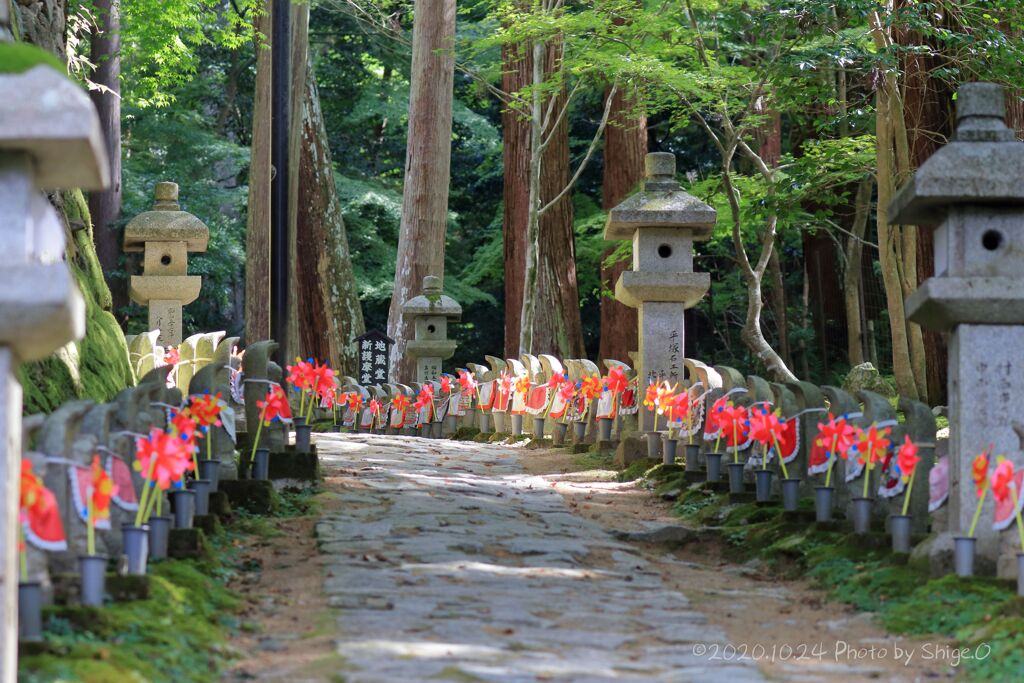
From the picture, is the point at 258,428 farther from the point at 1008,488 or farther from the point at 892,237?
the point at 892,237

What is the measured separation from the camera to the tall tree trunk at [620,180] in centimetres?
2280

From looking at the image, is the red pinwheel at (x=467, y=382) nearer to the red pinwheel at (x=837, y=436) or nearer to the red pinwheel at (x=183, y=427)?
the red pinwheel at (x=837, y=436)

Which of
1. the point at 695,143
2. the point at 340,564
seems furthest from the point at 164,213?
the point at 695,143

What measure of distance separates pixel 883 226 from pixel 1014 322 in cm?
1074

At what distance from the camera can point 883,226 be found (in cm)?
1862

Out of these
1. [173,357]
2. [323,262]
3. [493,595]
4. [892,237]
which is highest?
[323,262]

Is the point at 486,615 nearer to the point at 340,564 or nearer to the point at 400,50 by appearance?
the point at 340,564

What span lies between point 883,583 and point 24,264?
5.11 meters

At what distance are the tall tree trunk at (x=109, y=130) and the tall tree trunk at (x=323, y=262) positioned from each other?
12.9ft

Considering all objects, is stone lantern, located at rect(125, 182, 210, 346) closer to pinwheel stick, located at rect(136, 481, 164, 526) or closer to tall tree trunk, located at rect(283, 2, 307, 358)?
tall tree trunk, located at rect(283, 2, 307, 358)

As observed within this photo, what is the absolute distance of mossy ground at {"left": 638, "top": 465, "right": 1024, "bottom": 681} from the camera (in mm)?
6945

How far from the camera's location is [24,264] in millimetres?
5602

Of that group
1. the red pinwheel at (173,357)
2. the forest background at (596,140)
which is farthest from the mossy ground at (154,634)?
the forest background at (596,140)

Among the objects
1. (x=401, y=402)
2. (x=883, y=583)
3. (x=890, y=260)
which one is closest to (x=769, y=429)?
(x=883, y=583)
